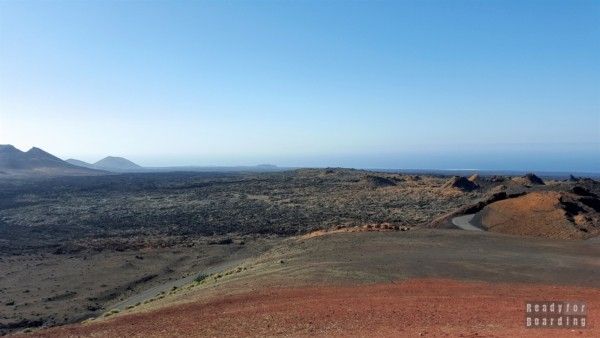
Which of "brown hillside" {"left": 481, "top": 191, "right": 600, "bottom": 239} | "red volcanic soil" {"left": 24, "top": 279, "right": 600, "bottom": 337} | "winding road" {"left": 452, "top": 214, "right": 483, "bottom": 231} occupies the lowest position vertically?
"red volcanic soil" {"left": 24, "top": 279, "right": 600, "bottom": 337}

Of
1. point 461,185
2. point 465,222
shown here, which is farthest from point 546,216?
point 461,185

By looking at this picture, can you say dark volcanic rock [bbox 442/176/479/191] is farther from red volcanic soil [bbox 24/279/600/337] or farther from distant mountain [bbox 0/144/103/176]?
distant mountain [bbox 0/144/103/176]

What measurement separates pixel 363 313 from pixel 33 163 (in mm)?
172166

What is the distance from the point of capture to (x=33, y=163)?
160625 millimetres

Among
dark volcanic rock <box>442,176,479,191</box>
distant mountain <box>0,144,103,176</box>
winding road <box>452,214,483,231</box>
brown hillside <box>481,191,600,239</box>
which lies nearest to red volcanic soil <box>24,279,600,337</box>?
brown hillside <box>481,191,600,239</box>

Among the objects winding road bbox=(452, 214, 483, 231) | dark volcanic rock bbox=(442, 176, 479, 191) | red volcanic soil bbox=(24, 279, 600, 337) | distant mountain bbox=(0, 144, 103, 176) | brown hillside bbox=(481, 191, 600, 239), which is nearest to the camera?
red volcanic soil bbox=(24, 279, 600, 337)

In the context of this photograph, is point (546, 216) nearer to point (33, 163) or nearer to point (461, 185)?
point (461, 185)

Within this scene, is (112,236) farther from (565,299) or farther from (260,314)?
(565,299)

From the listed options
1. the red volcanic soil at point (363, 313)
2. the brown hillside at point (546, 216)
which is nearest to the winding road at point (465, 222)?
the brown hillside at point (546, 216)

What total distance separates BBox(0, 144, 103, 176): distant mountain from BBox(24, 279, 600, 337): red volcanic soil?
141071 millimetres

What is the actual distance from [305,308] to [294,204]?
38.9 meters

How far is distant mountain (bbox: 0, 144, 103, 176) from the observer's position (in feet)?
481

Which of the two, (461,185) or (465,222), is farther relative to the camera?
(461,185)

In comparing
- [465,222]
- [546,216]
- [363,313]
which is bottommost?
[363,313]
